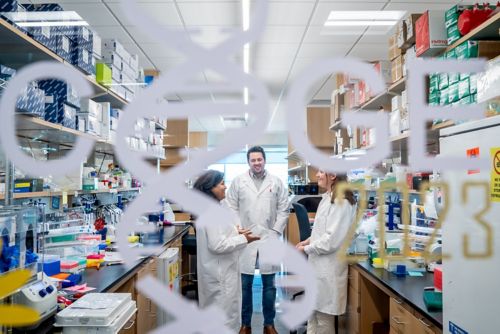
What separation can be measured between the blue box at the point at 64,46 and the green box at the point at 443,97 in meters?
1.83

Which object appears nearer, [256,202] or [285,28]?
[256,202]

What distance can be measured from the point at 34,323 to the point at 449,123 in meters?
1.67

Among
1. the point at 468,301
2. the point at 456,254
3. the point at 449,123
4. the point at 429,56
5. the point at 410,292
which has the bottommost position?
the point at 410,292

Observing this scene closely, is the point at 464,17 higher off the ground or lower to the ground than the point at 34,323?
higher

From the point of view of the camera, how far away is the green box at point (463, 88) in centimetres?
153

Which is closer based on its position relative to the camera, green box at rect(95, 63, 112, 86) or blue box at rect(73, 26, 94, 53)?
blue box at rect(73, 26, 94, 53)

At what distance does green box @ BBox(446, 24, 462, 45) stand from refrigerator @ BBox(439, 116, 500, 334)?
64 centimetres

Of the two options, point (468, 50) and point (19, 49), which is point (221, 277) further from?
point (468, 50)

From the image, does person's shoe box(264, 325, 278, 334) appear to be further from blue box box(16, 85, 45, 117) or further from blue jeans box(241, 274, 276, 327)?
blue box box(16, 85, 45, 117)

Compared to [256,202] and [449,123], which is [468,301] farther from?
[256,202]

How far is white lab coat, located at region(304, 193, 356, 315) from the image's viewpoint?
6.37 feet

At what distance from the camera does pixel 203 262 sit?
2.27m

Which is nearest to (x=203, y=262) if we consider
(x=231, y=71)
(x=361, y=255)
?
(x=361, y=255)

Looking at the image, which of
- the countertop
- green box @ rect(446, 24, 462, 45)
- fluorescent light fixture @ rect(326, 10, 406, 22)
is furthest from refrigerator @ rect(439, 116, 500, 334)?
fluorescent light fixture @ rect(326, 10, 406, 22)
